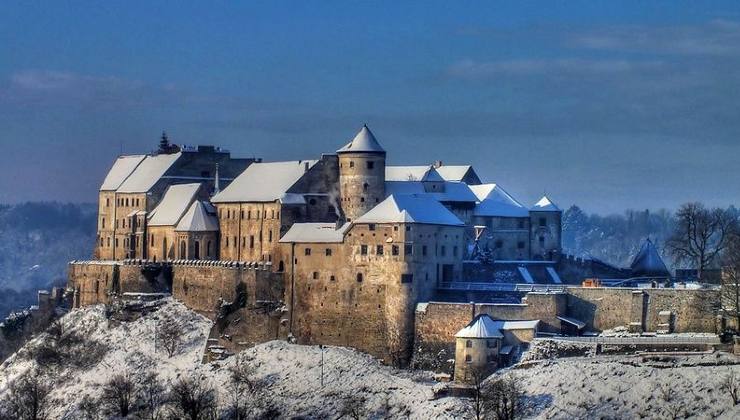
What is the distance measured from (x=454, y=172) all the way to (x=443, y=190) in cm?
704

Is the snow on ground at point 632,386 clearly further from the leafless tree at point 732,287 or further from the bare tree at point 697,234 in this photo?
the bare tree at point 697,234

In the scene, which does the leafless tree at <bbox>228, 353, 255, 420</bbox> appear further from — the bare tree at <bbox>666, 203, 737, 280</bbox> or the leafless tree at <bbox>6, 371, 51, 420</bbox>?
the bare tree at <bbox>666, 203, 737, 280</bbox>

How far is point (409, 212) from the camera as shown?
305 ft

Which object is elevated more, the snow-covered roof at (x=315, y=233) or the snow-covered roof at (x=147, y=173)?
the snow-covered roof at (x=147, y=173)

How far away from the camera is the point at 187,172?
381 feet

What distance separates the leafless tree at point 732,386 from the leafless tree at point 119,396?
31.7m

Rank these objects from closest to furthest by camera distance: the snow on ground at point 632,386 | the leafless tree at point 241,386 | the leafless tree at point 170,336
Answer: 1. the snow on ground at point 632,386
2. the leafless tree at point 241,386
3. the leafless tree at point 170,336

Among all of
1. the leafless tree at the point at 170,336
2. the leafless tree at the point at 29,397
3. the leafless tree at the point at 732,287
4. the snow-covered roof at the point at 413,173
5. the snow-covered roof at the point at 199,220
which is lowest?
the leafless tree at the point at 29,397

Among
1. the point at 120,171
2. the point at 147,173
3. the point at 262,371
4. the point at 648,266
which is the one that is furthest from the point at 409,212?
the point at 120,171

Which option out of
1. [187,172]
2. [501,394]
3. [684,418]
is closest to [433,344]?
[501,394]

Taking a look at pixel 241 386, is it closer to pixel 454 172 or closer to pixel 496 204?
pixel 496 204

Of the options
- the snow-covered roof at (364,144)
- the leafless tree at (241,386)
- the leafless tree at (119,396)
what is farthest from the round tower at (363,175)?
the leafless tree at (119,396)

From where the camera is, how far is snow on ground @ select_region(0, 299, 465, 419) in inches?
3428

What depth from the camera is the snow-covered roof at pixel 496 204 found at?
10425 cm
